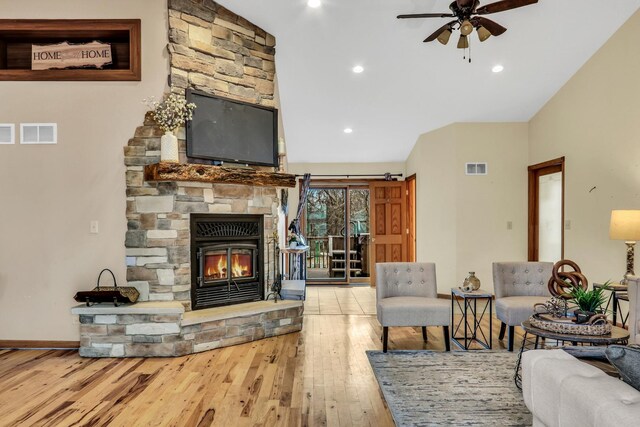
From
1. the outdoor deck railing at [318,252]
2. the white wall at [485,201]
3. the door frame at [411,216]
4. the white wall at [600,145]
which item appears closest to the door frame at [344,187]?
the outdoor deck railing at [318,252]

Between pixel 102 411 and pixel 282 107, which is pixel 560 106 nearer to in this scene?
pixel 282 107

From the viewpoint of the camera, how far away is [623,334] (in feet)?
9.45

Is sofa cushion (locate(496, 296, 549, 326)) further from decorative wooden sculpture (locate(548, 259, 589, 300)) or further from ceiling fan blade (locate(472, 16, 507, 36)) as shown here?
ceiling fan blade (locate(472, 16, 507, 36))

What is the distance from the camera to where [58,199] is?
4195 mm

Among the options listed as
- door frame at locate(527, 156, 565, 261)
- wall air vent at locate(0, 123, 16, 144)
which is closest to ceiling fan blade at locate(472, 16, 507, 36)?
door frame at locate(527, 156, 565, 261)

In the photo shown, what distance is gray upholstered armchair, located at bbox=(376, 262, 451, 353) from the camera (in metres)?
4.01

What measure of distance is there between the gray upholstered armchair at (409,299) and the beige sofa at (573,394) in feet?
6.71

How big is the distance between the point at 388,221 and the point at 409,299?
4.09 meters

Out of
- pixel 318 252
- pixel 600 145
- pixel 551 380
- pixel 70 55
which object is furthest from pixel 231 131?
pixel 318 252

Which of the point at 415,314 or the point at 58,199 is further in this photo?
the point at 58,199

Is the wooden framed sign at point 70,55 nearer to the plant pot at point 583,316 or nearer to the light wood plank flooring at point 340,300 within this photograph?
the light wood plank flooring at point 340,300

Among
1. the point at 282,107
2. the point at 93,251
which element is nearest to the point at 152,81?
the point at 93,251

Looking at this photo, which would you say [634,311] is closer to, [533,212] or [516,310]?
[516,310]

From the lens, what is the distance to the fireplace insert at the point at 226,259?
434 centimetres
